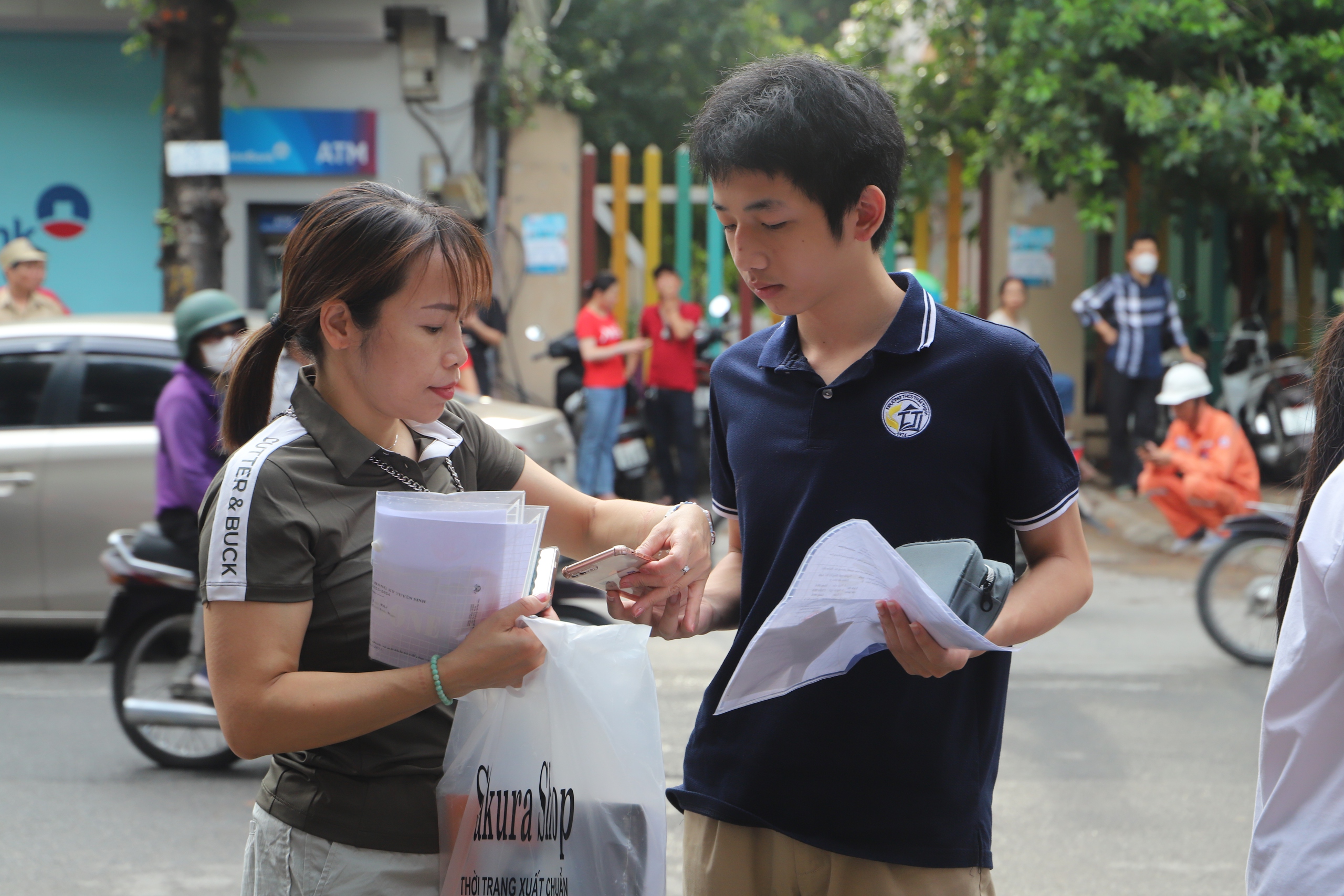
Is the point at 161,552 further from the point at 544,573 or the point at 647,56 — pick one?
the point at 647,56

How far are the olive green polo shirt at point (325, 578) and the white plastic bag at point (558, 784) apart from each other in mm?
63

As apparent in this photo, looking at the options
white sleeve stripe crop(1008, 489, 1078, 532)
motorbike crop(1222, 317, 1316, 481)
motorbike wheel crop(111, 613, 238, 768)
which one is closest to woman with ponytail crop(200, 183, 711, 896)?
white sleeve stripe crop(1008, 489, 1078, 532)

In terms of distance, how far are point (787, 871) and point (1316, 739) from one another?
74cm

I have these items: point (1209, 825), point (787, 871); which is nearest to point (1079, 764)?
point (1209, 825)

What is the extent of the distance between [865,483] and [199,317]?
3.72m

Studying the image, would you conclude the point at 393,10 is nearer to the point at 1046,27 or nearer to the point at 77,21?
the point at 77,21

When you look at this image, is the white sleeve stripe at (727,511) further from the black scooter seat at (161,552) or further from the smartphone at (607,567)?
the black scooter seat at (161,552)

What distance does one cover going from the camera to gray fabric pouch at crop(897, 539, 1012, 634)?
158 centimetres

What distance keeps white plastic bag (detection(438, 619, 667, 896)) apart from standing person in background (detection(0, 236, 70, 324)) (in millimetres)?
7763

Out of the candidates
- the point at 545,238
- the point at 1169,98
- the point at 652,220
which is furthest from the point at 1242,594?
the point at 545,238

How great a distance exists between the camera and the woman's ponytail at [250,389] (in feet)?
6.18

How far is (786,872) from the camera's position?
185 centimetres

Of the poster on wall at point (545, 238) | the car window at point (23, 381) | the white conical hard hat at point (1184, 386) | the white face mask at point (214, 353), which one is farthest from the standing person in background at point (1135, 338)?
the car window at point (23, 381)

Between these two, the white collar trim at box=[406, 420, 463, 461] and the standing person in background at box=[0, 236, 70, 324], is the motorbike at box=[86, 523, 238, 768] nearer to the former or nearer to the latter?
the white collar trim at box=[406, 420, 463, 461]
